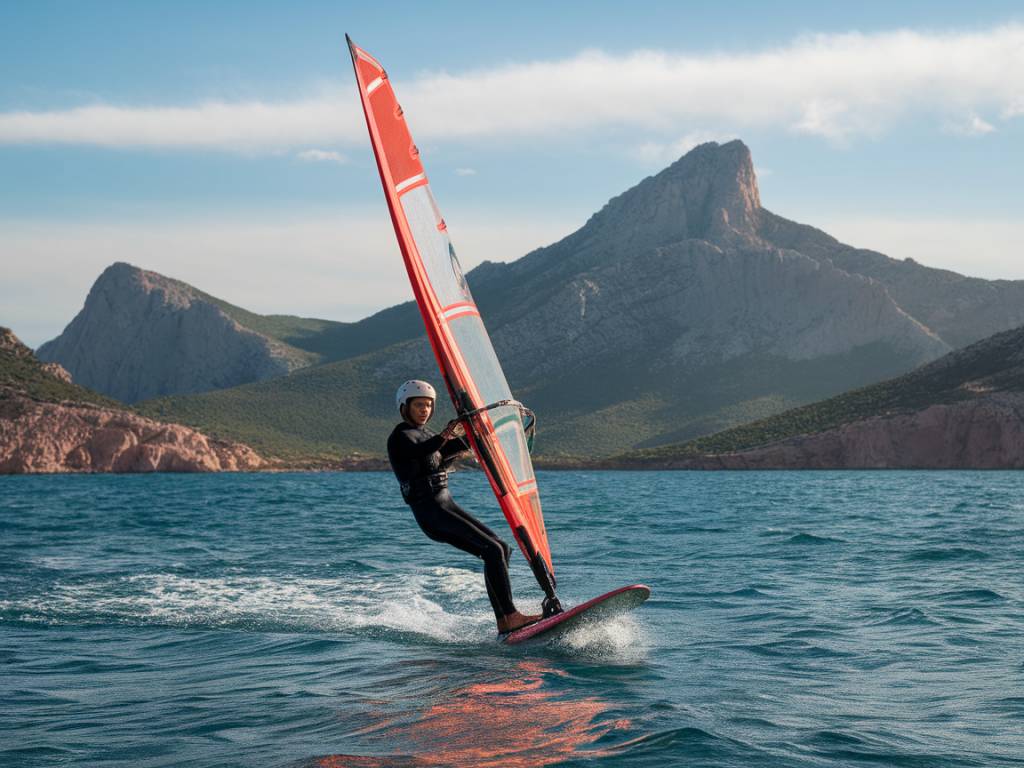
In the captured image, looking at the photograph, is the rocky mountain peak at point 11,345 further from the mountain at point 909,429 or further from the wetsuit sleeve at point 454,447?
the wetsuit sleeve at point 454,447

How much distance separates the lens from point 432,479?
30.4 ft

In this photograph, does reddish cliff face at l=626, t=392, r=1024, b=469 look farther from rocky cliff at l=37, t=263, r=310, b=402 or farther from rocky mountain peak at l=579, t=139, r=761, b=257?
rocky cliff at l=37, t=263, r=310, b=402

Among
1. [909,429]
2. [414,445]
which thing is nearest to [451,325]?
[414,445]

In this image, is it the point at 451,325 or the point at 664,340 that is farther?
the point at 664,340

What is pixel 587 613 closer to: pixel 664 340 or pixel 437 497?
pixel 437 497

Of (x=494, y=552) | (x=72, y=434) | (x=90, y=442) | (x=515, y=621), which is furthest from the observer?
(x=90, y=442)

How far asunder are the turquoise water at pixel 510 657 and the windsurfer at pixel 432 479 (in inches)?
37.2

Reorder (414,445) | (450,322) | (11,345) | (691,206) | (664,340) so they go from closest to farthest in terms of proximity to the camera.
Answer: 1. (414,445)
2. (450,322)
3. (11,345)
4. (664,340)
5. (691,206)

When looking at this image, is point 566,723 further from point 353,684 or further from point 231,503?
point 231,503

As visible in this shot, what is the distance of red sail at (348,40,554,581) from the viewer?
948 centimetres

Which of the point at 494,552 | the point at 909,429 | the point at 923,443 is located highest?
the point at 494,552

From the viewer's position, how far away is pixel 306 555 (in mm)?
18531

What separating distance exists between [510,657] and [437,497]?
1505mm

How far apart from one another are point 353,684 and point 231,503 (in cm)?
2988
